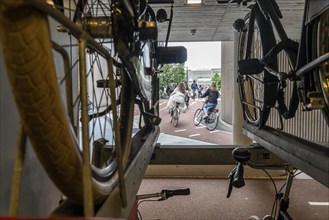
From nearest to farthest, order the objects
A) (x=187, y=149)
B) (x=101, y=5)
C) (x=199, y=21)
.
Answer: (x=101, y=5)
(x=187, y=149)
(x=199, y=21)

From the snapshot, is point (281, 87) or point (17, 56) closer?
A: point (17, 56)

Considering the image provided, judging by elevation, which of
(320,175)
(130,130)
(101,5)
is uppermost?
(101,5)

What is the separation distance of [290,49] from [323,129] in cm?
345

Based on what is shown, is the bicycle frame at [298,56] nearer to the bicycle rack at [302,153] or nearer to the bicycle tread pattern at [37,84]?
the bicycle rack at [302,153]

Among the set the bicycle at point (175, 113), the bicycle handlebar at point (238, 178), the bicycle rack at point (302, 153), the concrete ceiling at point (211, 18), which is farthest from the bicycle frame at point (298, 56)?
the bicycle at point (175, 113)

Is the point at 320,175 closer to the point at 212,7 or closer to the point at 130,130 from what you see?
the point at 130,130

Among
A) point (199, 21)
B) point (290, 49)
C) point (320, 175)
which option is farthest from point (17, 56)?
point (199, 21)

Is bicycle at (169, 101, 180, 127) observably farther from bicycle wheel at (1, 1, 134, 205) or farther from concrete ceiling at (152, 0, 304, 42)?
bicycle wheel at (1, 1, 134, 205)

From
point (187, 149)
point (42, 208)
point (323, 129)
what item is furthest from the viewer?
point (323, 129)

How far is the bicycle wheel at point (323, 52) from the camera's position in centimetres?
137

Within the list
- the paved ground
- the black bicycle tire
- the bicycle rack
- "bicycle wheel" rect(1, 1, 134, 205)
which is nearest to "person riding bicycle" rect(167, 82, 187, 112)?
the paved ground

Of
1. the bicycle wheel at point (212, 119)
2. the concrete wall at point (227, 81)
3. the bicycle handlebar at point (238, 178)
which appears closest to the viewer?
the bicycle handlebar at point (238, 178)

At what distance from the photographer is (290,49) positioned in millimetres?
1800

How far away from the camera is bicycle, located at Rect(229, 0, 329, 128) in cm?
139
